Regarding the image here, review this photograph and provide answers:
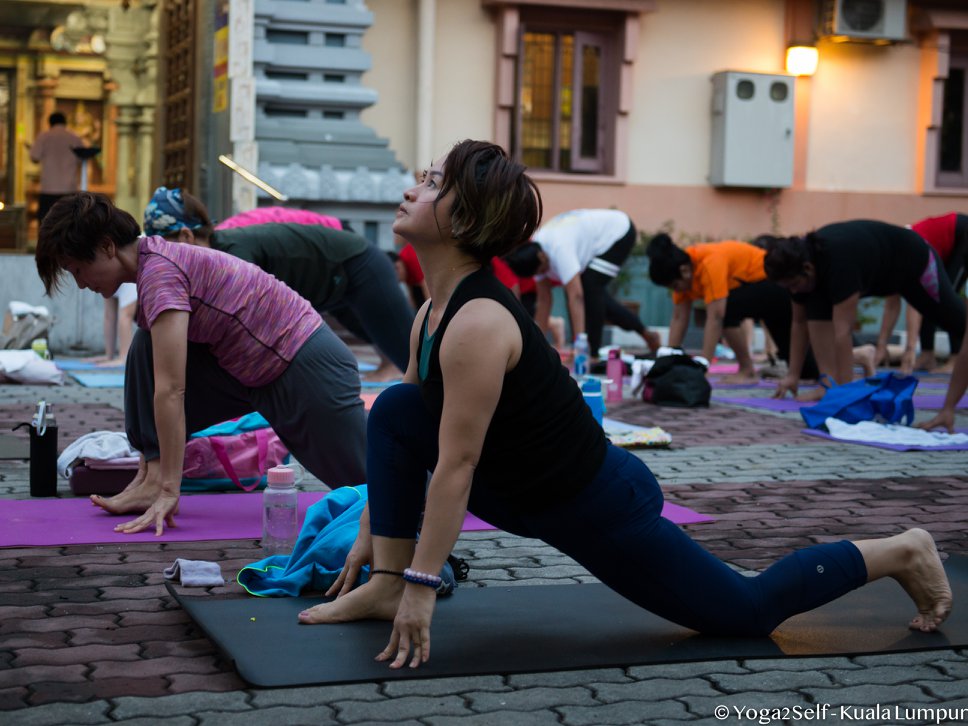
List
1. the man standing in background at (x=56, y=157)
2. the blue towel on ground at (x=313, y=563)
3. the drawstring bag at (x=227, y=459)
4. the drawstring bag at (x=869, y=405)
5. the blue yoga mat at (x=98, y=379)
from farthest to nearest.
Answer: the man standing in background at (x=56, y=157) < the blue yoga mat at (x=98, y=379) < the drawstring bag at (x=869, y=405) < the drawstring bag at (x=227, y=459) < the blue towel on ground at (x=313, y=563)

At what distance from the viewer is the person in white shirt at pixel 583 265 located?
1112cm

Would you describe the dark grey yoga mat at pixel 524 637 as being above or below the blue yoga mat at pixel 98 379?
above

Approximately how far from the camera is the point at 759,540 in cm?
473

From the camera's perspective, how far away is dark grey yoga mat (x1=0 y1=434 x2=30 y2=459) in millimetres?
6332

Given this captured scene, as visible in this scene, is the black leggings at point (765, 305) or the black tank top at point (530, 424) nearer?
the black tank top at point (530, 424)

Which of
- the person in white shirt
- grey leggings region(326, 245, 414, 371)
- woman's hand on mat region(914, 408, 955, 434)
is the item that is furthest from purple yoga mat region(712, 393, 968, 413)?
grey leggings region(326, 245, 414, 371)

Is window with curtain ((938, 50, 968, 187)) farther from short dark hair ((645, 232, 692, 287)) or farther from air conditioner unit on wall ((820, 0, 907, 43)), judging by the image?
short dark hair ((645, 232, 692, 287))

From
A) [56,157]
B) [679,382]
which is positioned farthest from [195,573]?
[56,157]

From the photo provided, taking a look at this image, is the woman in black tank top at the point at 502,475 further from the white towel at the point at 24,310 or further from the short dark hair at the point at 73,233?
the white towel at the point at 24,310

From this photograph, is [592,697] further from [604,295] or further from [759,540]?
[604,295]

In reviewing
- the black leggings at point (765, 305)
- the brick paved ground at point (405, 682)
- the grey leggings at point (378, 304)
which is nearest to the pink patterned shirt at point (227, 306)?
the brick paved ground at point (405, 682)

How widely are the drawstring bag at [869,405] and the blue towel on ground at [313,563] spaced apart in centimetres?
462

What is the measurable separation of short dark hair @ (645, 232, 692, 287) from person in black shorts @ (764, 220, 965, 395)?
1.27 m

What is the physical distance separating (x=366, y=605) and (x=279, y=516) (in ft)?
3.12
